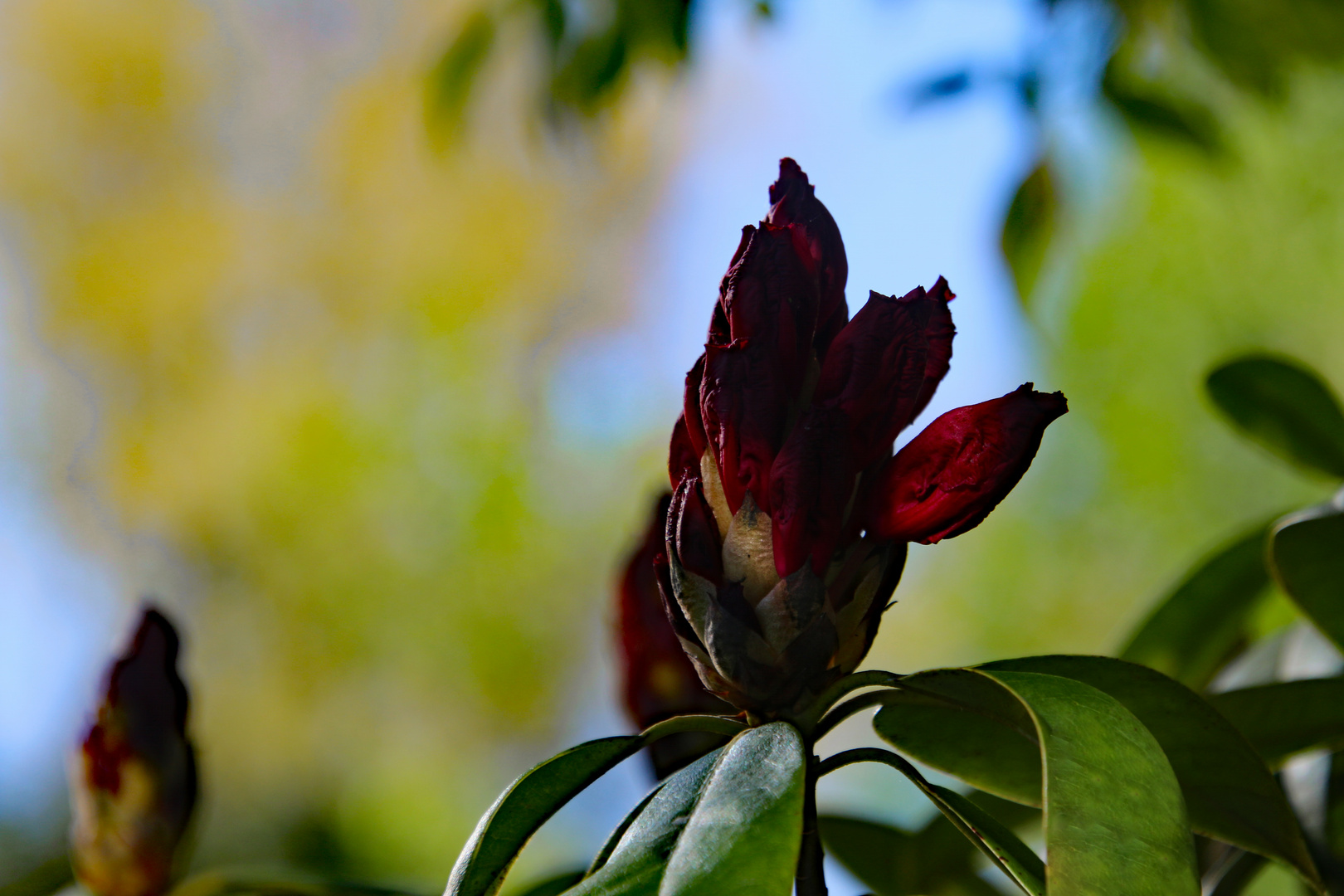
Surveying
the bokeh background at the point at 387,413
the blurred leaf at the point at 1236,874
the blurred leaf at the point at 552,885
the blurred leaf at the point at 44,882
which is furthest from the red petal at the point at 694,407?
the bokeh background at the point at 387,413

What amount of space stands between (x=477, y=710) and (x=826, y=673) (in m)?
7.90

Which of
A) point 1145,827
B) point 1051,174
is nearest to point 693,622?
point 1145,827

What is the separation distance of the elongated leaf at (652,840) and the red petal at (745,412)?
0.33 ft

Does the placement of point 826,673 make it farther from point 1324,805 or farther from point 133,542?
point 133,542

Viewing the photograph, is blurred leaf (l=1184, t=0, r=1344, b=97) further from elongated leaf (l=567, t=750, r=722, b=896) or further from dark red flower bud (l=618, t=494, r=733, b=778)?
elongated leaf (l=567, t=750, r=722, b=896)

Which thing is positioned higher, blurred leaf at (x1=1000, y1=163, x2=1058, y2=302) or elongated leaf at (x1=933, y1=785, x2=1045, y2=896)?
blurred leaf at (x1=1000, y1=163, x2=1058, y2=302)

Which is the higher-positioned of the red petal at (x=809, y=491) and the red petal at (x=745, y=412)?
the red petal at (x=745, y=412)

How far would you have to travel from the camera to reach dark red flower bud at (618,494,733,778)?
632 millimetres

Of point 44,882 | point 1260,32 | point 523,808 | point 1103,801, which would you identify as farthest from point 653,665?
point 1260,32

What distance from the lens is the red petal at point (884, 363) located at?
0.41 m

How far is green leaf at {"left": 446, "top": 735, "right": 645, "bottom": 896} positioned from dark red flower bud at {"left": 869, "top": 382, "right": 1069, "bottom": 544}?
139 millimetres

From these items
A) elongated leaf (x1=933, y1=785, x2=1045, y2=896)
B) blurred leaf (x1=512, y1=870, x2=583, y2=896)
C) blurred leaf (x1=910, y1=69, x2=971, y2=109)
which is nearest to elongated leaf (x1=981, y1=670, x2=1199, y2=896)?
elongated leaf (x1=933, y1=785, x2=1045, y2=896)

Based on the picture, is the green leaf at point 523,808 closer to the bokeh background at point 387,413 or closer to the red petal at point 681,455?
the red petal at point 681,455

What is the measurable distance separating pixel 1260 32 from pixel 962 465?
3.43ft
